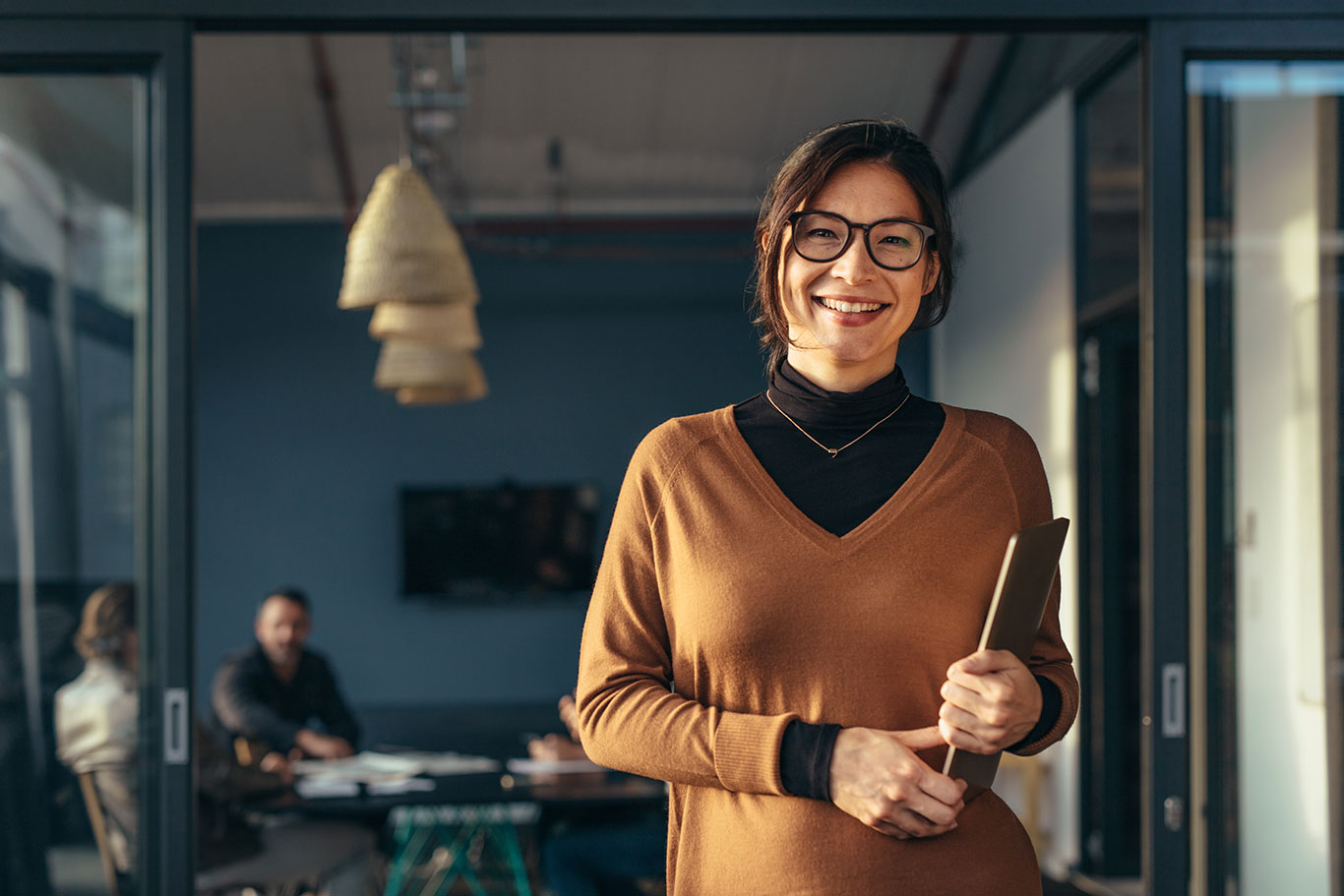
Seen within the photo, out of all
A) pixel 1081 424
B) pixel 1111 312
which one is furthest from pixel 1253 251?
pixel 1081 424

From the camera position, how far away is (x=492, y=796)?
370 cm

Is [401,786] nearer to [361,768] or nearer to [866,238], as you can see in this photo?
[361,768]

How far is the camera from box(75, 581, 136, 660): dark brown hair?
7.00 ft

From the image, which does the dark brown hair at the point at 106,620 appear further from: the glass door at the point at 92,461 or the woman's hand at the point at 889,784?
the woman's hand at the point at 889,784

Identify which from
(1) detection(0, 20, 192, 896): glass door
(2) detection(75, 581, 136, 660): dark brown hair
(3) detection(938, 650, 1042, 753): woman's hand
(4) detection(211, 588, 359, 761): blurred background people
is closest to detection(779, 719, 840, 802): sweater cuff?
(3) detection(938, 650, 1042, 753): woman's hand

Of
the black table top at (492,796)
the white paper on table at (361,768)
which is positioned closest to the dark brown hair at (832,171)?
the black table top at (492,796)

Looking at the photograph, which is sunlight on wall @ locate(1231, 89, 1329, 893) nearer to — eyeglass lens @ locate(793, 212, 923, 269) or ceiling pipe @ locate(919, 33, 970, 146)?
eyeglass lens @ locate(793, 212, 923, 269)

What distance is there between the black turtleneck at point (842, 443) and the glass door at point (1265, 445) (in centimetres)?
109

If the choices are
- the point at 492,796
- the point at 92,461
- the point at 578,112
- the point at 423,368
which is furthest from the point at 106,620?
Answer: the point at 578,112

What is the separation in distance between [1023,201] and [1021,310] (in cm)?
53

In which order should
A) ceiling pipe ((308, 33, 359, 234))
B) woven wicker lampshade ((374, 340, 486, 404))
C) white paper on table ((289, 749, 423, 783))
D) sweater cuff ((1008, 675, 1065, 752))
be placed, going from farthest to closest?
1. ceiling pipe ((308, 33, 359, 234))
2. woven wicker lampshade ((374, 340, 486, 404))
3. white paper on table ((289, 749, 423, 783))
4. sweater cuff ((1008, 675, 1065, 752))

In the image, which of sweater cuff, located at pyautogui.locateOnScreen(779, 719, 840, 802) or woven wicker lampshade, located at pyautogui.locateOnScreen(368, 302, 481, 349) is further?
woven wicker lampshade, located at pyautogui.locateOnScreen(368, 302, 481, 349)

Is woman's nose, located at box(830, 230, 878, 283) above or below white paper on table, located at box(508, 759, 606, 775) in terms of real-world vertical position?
above

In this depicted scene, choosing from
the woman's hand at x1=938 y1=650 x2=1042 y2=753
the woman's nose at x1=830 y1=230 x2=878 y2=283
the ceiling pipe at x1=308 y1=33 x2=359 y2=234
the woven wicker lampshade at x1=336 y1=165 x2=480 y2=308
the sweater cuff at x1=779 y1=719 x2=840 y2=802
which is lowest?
the sweater cuff at x1=779 y1=719 x2=840 y2=802
